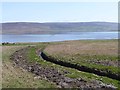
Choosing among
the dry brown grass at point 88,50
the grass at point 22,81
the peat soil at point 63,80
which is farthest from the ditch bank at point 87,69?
the dry brown grass at point 88,50

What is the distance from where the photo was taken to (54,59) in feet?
151

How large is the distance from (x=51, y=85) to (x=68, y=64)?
12.1m

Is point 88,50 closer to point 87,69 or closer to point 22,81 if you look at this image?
point 87,69

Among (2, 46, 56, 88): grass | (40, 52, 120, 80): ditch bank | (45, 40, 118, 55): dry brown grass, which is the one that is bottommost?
(45, 40, 118, 55): dry brown grass

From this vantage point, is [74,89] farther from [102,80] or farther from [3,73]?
[3,73]

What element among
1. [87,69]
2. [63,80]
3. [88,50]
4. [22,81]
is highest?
[22,81]

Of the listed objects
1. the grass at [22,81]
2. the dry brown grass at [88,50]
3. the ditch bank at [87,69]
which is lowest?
the dry brown grass at [88,50]

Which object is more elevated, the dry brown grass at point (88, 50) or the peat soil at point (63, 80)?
the peat soil at point (63, 80)

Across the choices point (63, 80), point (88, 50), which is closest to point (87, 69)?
point (63, 80)

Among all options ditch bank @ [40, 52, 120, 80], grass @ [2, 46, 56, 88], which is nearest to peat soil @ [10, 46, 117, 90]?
grass @ [2, 46, 56, 88]

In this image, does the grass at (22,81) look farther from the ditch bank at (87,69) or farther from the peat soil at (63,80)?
the ditch bank at (87,69)

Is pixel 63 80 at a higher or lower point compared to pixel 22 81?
lower

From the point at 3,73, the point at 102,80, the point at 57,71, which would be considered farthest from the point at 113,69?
the point at 3,73

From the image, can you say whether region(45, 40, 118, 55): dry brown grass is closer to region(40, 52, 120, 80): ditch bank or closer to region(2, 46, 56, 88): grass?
region(40, 52, 120, 80): ditch bank
